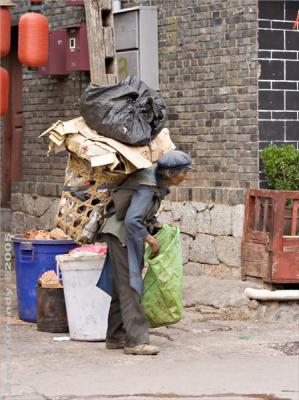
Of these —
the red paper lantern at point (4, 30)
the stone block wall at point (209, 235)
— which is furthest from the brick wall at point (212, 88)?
the red paper lantern at point (4, 30)

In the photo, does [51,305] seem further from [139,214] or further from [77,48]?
[77,48]

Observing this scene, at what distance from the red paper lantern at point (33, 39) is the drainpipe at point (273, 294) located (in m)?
3.98

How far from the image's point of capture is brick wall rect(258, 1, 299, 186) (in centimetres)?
1105

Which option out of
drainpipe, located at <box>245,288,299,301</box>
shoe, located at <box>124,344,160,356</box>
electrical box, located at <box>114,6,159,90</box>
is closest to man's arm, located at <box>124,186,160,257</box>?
shoe, located at <box>124,344,160,356</box>

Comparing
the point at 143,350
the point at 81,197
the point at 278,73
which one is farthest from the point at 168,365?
the point at 278,73

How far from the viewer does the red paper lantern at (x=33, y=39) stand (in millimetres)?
12672

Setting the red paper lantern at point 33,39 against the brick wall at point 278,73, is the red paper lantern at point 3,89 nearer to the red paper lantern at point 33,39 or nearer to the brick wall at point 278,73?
the red paper lantern at point 33,39

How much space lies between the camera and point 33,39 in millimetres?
12688

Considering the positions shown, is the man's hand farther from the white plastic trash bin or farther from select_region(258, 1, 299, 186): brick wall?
select_region(258, 1, 299, 186): brick wall

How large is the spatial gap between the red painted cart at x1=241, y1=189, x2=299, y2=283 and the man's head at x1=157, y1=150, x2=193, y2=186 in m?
2.06

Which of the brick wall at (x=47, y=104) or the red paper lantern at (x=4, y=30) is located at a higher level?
the red paper lantern at (x=4, y=30)

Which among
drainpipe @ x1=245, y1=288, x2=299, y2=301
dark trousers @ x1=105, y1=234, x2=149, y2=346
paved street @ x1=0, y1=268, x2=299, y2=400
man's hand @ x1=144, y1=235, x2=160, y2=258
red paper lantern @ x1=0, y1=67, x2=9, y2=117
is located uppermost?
red paper lantern @ x1=0, y1=67, x2=9, y2=117

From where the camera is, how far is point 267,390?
24.9 ft

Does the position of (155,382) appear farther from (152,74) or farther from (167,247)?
(152,74)
